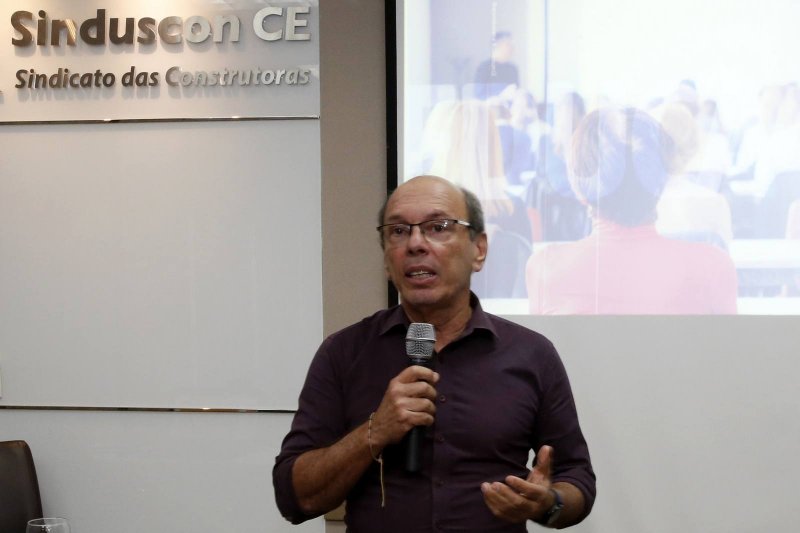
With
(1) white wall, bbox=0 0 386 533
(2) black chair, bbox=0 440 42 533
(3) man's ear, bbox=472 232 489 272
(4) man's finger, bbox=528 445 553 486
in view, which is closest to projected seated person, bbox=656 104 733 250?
(1) white wall, bbox=0 0 386 533

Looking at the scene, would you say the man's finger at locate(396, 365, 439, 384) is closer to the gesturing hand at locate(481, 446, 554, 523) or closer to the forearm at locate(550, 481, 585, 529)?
the gesturing hand at locate(481, 446, 554, 523)

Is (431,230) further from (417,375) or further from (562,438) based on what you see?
(562,438)

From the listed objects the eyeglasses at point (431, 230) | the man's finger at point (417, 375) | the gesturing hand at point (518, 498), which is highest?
the eyeglasses at point (431, 230)

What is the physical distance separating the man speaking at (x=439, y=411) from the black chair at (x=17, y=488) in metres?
1.85

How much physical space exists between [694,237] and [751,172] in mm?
324

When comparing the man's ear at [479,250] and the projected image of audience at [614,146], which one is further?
the projected image of audience at [614,146]

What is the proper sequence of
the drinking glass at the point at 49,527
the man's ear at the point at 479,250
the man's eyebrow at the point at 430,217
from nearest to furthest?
the drinking glass at the point at 49,527
the man's eyebrow at the point at 430,217
the man's ear at the point at 479,250

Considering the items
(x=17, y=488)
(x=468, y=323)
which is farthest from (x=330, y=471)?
(x=17, y=488)

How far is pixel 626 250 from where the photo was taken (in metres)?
3.47

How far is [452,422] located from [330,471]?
327mm

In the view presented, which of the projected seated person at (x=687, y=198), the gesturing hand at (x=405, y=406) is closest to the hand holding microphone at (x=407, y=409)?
the gesturing hand at (x=405, y=406)

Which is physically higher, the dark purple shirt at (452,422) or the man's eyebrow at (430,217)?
the man's eyebrow at (430,217)

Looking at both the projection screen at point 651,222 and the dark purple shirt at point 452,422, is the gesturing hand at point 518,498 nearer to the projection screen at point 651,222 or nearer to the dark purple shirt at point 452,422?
the dark purple shirt at point 452,422

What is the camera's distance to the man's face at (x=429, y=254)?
218 centimetres
